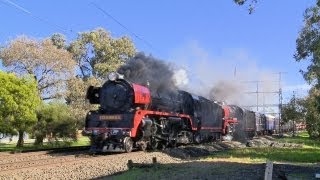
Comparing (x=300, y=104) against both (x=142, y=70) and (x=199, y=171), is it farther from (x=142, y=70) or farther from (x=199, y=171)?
(x=199, y=171)

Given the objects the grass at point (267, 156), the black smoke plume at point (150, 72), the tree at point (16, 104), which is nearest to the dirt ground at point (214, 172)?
the grass at point (267, 156)

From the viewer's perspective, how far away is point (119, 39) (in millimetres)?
67438

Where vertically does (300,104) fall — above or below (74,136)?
above

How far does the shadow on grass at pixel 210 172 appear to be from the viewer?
12930 millimetres

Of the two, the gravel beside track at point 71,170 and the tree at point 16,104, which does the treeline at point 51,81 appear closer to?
the tree at point 16,104

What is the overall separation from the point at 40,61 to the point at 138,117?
30.6 metres

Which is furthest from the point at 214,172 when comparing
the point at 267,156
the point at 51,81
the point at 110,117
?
the point at 51,81

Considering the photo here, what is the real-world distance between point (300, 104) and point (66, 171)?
5721 cm

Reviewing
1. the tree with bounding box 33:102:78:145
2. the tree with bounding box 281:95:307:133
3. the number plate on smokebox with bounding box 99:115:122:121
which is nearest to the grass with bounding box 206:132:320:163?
the number plate on smokebox with bounding box 99:115:122:121

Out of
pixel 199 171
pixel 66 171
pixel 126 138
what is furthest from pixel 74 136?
pixel 199 171

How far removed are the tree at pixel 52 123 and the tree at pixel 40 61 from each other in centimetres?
1422

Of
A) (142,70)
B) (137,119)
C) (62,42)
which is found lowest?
(137,119)

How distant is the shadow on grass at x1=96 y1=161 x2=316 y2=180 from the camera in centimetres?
1293

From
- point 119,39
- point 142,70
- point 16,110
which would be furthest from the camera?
point 119,39
